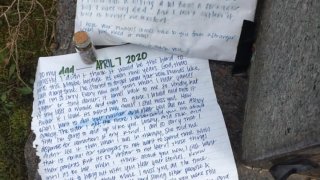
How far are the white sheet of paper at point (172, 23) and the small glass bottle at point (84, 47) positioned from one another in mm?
44

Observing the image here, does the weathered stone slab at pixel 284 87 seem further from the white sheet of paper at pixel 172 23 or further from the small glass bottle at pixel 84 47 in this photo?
the small glass bottle at pixel 84 47

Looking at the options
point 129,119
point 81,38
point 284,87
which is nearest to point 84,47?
point 81,38

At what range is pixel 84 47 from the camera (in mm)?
1092

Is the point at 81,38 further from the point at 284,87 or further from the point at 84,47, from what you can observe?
the point at 284,87

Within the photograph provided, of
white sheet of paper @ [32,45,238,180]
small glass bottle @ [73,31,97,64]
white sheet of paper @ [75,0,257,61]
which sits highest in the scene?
white sheet of paper @ [75,0,257,61]

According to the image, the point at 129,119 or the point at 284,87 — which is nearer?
the point at 284,87

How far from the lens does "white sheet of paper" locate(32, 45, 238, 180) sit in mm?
1113

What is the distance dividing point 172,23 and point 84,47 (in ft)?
0.74

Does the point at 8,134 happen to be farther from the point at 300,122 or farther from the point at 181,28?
the point at 300,122

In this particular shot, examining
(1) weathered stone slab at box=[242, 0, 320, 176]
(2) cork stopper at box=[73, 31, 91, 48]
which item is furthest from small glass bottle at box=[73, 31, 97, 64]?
(1) weathered stone slab at box=[242, 0, 320, 176]

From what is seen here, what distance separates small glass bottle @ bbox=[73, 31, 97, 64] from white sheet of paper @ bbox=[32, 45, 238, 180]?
25mm

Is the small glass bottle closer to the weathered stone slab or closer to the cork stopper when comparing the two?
the cork stopper

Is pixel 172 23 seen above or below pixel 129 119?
above

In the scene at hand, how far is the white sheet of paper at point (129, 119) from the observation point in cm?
111
